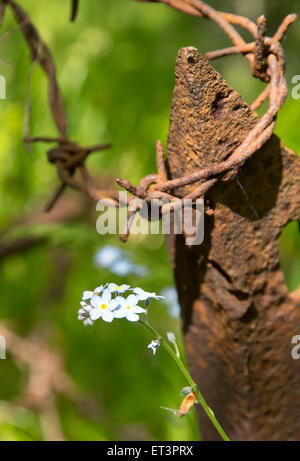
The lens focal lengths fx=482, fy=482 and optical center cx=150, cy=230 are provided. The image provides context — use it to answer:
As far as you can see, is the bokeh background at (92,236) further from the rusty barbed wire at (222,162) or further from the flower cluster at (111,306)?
the flower cluster at (111,306)

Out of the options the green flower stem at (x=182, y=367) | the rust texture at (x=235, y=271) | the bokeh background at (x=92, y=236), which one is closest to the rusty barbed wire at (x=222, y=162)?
the rust texture at (x=235, y=271)

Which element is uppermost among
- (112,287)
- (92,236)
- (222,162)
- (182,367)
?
(92,236)

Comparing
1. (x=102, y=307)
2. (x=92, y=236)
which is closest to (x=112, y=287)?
(x=102, y=307)

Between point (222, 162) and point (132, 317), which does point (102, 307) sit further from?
point (222, 162)

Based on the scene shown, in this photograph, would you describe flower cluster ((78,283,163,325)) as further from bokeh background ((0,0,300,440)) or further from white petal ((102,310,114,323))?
bokeh background ((0,0,300,440))

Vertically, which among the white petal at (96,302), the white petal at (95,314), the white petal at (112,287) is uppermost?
the white petal at (112,287)

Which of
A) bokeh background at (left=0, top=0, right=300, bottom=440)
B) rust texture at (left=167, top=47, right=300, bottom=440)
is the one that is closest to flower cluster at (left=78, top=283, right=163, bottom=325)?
rust texture at (left=167, top=47, right=300, bottom=440)
